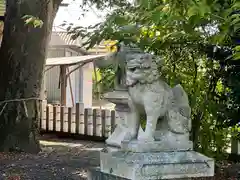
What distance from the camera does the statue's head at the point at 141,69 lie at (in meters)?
4.26

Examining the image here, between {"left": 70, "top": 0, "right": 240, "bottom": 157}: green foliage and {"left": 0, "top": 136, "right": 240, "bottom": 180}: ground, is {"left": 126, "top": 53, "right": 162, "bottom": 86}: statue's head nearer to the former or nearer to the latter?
{"left": 70, "top": 0, "right": 240, "bottom": 157}: green foliage

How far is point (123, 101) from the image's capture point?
15.2 ft

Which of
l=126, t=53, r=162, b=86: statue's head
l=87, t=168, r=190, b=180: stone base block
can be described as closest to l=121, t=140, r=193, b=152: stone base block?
l=87, t=168, r=190, b=180: stone base block

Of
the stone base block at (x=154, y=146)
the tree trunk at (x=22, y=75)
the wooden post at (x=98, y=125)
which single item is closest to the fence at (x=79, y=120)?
the wooden post at (x=98, y=125)

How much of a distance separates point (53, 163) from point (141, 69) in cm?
575

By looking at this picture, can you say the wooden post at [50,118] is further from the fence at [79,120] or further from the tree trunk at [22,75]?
the tree trunk at [22,75]

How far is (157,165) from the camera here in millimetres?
4145

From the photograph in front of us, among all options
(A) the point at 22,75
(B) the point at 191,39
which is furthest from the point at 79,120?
(B) the point at 191,39

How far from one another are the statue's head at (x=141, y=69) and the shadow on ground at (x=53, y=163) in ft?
13.5

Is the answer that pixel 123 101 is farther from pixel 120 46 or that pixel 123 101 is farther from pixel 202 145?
pixel 202 145

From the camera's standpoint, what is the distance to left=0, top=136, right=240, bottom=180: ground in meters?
8.37

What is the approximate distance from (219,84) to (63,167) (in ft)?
11.0

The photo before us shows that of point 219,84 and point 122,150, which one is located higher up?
point 219,84

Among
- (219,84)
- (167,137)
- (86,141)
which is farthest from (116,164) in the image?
(86,141)
